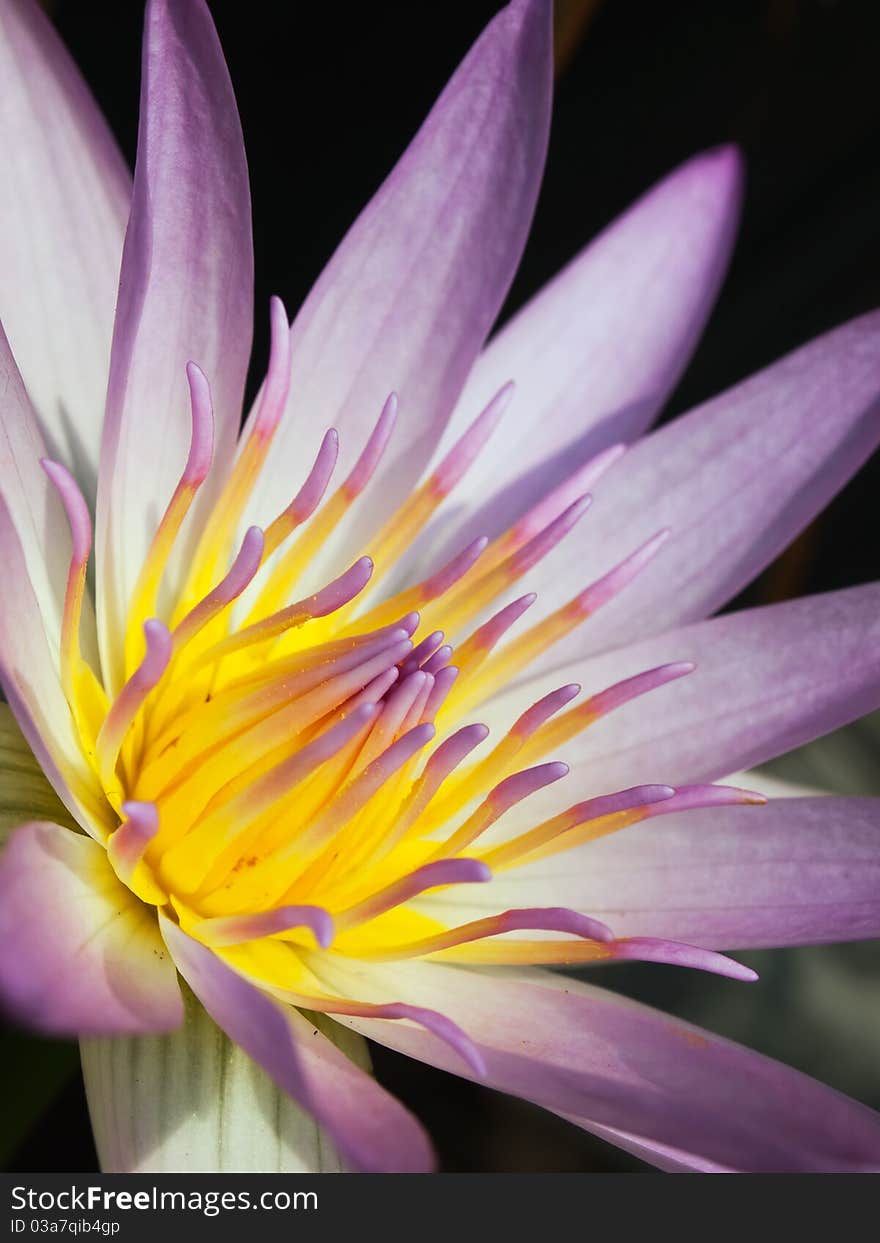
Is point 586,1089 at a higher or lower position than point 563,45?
lower

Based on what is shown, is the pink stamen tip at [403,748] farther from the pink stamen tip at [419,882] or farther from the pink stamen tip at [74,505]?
the pink stamen tip at [74,505]

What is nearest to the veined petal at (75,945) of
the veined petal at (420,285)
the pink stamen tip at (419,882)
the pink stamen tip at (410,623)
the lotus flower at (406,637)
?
the lotus flower at (406,637)

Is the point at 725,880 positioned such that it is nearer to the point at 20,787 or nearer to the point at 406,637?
the point at 406,637

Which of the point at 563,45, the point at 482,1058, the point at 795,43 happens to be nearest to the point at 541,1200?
the point at 482,1058

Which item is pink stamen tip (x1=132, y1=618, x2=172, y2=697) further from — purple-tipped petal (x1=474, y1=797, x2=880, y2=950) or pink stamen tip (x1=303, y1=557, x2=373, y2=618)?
purple-tipped petal (x1=474, y1=797, x2=880, y2=950)

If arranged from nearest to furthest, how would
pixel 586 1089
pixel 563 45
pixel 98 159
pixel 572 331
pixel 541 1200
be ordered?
pixel 586 1089, pixel 541 1200, pixel 98 159, pixel 572 331, pixel 563 45

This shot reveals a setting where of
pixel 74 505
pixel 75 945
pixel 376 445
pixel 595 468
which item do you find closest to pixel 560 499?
pixel 595 468

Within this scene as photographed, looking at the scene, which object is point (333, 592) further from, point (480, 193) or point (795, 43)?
point (795, 43)
